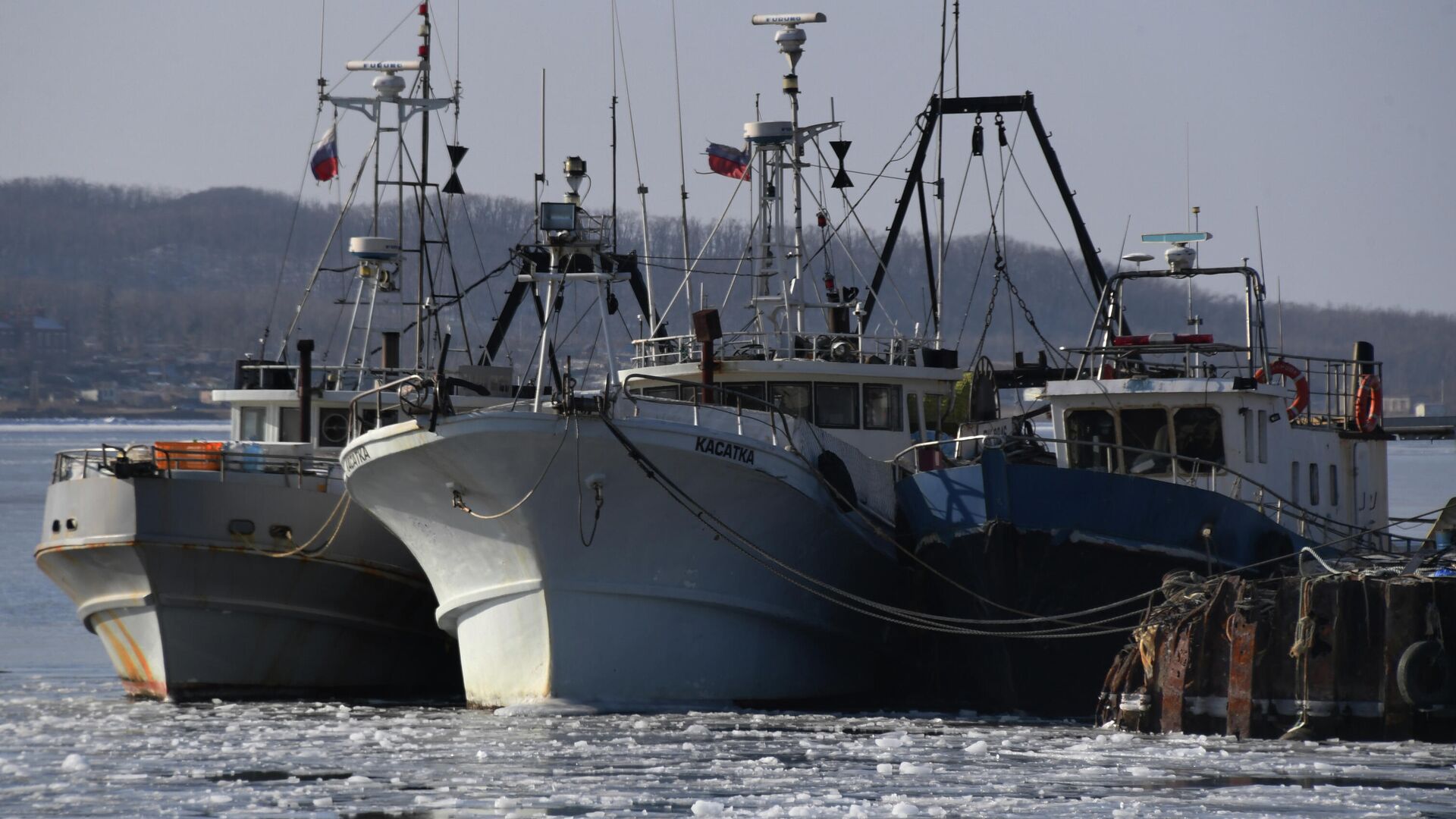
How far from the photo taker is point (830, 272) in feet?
94.7

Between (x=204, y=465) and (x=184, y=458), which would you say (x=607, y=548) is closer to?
(x=204, y=465)

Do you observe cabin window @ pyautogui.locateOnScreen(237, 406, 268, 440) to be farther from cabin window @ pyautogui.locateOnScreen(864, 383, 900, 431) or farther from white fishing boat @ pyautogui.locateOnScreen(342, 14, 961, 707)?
cabin window @ pyautogui.locateOnScreen(864, 383, 900, 431)

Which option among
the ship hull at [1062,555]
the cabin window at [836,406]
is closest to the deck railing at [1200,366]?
the ship hull at [1062,555]

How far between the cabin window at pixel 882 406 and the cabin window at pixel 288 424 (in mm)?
7918

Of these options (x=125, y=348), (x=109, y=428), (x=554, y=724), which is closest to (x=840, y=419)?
(x=554, y=724)

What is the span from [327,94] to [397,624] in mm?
8698

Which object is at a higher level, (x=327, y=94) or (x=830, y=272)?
(x=327, y=94)

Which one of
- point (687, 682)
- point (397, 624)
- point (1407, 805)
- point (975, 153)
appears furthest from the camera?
point (975, 153)

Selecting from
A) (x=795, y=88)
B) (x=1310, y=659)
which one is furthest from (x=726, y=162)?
(x=1310, y=659)

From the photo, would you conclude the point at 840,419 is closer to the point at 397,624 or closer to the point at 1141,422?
the point at 1141,422

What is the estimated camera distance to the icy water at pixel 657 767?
1423 cm

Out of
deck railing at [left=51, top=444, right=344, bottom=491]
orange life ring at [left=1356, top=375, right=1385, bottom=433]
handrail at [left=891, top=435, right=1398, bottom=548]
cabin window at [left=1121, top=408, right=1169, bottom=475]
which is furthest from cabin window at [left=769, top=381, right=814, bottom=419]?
orange life ring at [left=1356, top=375, right=1385, bottom=433]

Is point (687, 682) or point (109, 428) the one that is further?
point (109, 428)

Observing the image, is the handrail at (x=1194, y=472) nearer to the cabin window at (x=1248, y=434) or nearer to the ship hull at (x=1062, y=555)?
the cabin window at (x=1248, y=434)
